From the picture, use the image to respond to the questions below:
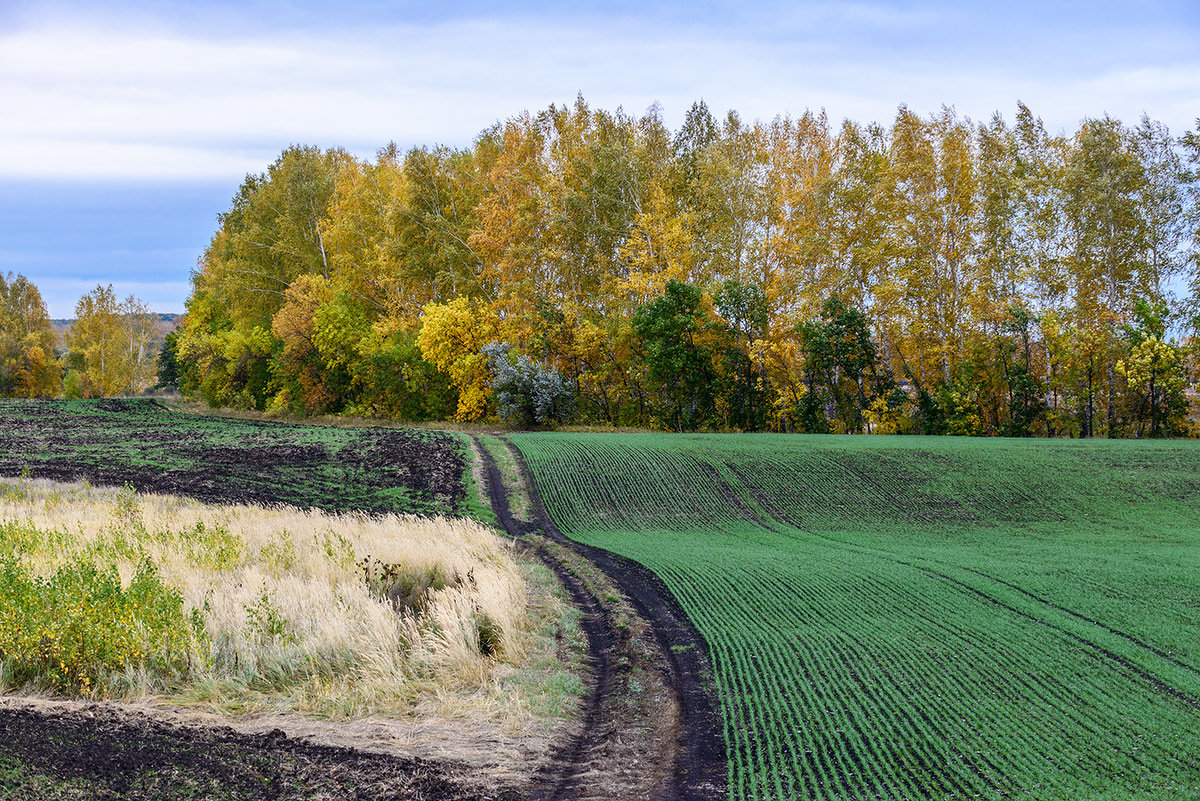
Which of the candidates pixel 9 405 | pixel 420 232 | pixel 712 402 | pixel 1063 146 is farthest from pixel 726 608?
pixel 9 405

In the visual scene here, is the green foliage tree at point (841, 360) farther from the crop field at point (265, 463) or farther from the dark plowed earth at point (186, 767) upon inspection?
the dark plowed earth at point (186, 767)

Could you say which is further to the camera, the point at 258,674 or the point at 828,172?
the point at 828,172

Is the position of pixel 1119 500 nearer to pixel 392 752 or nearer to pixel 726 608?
pixel 726 608

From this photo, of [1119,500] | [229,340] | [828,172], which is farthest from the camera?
[229,340]

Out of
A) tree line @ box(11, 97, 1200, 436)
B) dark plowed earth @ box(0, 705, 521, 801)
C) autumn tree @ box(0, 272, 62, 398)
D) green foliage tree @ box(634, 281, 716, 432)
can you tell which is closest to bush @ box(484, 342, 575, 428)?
tree line @ box(11, 97, 1200, 436)

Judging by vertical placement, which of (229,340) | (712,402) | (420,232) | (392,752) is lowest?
(392,752)

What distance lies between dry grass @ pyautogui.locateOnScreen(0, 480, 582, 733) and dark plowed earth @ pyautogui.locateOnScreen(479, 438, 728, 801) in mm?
401

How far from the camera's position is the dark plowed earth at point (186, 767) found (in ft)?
18.6

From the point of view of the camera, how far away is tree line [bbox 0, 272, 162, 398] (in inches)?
2995

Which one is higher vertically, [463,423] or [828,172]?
[828,172]

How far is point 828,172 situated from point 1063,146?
10498 millimetres

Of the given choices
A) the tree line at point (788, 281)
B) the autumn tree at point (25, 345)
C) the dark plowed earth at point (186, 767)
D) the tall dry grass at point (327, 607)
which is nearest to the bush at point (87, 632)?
the tall dry grass at point (327, 607)

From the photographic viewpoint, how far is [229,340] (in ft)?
174

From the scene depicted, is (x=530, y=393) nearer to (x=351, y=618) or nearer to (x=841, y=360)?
(x=841, y=360)
